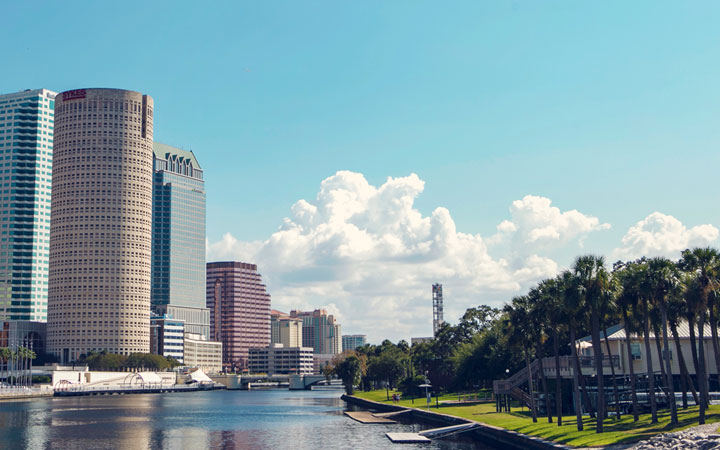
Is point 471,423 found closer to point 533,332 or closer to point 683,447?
point 533,332

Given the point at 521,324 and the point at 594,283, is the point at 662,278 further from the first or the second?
the point at 521,324

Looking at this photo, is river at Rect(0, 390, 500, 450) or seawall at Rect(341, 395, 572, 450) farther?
river at Rect(0, 390, 500, 450)

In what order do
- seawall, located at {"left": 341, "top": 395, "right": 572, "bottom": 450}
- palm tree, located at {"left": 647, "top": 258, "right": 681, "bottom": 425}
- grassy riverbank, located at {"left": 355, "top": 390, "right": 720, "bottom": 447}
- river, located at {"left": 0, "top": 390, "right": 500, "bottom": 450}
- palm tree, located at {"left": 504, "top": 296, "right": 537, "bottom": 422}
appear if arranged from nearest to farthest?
grassy riverbank, located at {"left": 355, "top": 390, "right": 720, "bottom": 447} → palm tree, located at {"left": 647, "top": 258, "right": 681, "bottom": 425} → seawall, located at {"left": 341, "top": 395, "right": 572, "bottom": 450} → palm tree, located at {"left": 504, "top": 296, "right": 537, "bottom": 422} → river, located at {"left": 0, "top": 390, "right": 500, "bottom": 450}

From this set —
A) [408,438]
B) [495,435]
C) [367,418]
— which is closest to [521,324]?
[495,435]

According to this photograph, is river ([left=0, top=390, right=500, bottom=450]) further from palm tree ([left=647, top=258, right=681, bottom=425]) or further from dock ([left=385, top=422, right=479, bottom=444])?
palm tree ([left=647, top=258, right=681, bottom=425])

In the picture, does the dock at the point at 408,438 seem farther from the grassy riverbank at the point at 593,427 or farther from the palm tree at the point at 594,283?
the palm tree at the point at 594,283

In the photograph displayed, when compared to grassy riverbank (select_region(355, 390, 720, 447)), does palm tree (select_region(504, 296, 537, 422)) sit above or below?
above

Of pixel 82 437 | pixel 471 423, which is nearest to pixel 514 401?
pixel 471 423

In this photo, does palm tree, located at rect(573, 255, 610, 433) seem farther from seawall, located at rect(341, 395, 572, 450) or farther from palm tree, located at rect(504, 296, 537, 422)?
palm tree, located at rect(504, 296, 537, 422)

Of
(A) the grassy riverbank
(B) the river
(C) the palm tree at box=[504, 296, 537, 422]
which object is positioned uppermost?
(C) the palm tree at box=[504, 296, 537, 422]

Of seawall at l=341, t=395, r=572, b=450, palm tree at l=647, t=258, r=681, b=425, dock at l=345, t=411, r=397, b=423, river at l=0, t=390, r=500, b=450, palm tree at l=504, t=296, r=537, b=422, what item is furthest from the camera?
dock at l=345, t=411, r=397, b=423

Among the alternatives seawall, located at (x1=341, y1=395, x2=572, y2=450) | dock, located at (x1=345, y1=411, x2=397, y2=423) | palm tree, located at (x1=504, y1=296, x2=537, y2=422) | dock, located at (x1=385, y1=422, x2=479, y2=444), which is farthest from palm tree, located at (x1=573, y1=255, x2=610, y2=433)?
dock, located at (x1=345, y1=411, x2=397, y2=423)

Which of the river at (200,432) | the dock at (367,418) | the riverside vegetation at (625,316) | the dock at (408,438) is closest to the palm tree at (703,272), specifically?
the riverside vegetation at (625,316)

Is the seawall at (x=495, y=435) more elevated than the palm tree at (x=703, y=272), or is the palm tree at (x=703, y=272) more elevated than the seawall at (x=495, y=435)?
the palm tree at (x=703, y=272)
